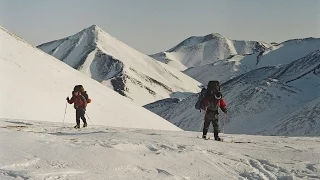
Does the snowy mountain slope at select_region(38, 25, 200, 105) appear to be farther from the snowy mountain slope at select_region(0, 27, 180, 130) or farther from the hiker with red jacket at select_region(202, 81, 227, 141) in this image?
the hiker with red jacket at select_region(202, 81, 227, 141)

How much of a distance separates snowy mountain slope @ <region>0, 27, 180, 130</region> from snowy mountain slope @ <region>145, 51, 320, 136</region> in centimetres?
3687

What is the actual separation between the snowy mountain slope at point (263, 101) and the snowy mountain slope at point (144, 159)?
6370 centimetres

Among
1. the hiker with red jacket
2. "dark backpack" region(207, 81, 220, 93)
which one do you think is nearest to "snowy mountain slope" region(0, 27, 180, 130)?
the hiker with red jacket

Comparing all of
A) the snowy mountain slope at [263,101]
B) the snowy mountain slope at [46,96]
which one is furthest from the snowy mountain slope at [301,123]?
the snowy mountain slope at [46,96]

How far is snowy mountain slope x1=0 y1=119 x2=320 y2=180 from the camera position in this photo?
7957mm

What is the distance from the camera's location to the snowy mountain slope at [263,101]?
87.6 metres

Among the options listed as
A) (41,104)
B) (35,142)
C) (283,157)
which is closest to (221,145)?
(283,157)

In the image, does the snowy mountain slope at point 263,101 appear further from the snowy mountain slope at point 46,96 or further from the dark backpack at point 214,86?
the dark backpack at point 214,86

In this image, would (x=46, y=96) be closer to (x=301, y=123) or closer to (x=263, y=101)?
(x=301, y=123)

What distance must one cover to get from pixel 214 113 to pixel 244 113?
8187 centimetres

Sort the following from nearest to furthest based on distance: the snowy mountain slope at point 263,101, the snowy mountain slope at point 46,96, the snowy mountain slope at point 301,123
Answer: the snowy mountain slope at point 46,96 < the snowy mountain slope at point 301,123 < the snowy mountain slope at point 263,101

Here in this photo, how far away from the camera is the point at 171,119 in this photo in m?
110

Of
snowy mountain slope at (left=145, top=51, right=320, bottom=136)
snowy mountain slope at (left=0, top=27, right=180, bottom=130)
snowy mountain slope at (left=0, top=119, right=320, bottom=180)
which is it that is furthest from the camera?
snowy mountain slope at (left=145, top=51, right=320, bottom=136)

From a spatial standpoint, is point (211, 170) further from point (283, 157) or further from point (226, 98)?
point (226, 98)
